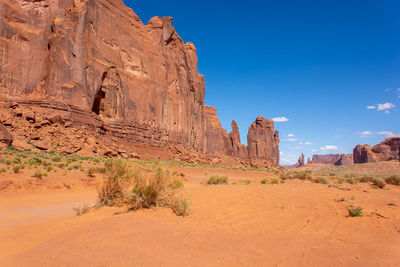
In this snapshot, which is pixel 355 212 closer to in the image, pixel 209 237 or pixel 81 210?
pixel 209 237

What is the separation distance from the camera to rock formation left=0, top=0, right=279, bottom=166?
26844 millimetres

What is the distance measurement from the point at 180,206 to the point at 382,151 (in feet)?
413

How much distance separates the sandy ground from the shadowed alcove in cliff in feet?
100

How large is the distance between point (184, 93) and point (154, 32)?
14245mm

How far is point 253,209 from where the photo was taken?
7305mm

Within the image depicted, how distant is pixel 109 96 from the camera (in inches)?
1415

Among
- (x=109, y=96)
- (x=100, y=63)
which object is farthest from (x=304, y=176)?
(x=100, y=63)

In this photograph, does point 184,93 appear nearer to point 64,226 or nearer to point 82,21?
point 82,21

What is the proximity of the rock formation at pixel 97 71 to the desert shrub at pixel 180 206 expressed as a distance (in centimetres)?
2158

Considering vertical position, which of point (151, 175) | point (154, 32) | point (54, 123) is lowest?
point (151, 175)

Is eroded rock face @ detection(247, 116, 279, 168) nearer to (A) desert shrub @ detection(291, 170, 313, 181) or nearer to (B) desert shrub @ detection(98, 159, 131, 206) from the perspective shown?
(A) desert shrub @ detection(291, 170, 313, 181)

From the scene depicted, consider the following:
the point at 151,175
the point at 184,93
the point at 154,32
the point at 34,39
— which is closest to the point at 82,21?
the point at 34,39

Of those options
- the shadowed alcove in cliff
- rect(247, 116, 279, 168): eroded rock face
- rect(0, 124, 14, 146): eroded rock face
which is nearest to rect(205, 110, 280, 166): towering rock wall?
rect(247, 116, 279, 168): eroded rock face

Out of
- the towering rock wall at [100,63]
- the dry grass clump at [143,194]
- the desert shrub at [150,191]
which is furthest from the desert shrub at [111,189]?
the towering rock wall at [100,63]
